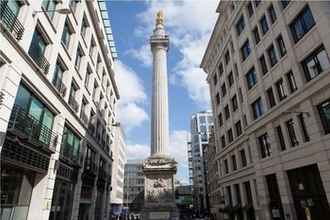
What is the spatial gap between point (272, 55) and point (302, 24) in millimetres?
4335

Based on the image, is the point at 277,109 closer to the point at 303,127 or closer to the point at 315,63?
the point at 303,127

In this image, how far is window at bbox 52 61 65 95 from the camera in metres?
18.3

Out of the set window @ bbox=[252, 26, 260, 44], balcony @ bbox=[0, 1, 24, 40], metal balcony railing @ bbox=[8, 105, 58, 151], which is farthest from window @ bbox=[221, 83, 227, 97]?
balcony @ bbox=[0, 1, 24, 40]

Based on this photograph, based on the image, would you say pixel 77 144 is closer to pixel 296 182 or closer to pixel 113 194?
pixel 296 182

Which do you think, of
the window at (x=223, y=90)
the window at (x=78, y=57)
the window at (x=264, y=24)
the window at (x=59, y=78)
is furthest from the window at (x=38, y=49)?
the window at (x=223, y=90)

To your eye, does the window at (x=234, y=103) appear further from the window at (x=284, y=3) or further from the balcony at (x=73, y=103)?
the balcony at (x=73, y=103)

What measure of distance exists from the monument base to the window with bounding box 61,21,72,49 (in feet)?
49.9

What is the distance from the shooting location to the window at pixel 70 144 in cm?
1992

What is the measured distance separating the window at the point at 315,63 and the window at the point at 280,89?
116 inches

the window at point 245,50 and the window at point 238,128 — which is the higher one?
the window at point 245,50

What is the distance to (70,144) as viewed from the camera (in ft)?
70.3

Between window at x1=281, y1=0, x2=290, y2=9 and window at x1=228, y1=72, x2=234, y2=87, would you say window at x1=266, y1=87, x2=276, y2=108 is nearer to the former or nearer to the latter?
window at x1=281, y1=0, x2=290, y2=9

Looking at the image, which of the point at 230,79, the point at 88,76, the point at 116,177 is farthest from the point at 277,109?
the point at 116,177

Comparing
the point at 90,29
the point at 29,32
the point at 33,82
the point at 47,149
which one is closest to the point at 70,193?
the point at 47,149
